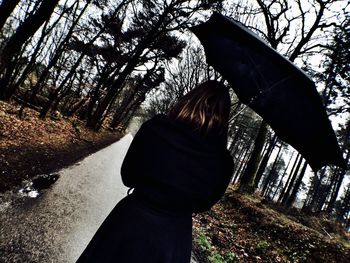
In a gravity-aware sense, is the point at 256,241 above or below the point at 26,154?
above

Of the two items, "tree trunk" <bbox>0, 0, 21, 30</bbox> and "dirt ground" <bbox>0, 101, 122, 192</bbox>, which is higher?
A: "tree trunk" <bbox>0, 0, 21, 30</bbox>

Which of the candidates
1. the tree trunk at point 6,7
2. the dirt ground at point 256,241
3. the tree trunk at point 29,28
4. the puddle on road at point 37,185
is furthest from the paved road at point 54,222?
the tree trunk at point 6,7

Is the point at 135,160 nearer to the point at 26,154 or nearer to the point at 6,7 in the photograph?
the point at 26,154

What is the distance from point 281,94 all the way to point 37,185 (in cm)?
553

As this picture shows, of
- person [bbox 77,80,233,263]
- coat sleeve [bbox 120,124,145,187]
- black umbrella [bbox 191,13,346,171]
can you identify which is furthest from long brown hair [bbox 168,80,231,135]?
black umbrella [bbox 191,13,346,171]

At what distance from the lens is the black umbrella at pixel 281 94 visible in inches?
90.4

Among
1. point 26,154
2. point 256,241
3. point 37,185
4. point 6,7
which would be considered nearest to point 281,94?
point 37,185

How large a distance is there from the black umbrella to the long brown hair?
0.83m

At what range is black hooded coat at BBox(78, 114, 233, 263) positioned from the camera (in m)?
1.64

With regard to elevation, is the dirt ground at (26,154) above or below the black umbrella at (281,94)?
below

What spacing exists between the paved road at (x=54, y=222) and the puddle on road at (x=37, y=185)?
13 cm

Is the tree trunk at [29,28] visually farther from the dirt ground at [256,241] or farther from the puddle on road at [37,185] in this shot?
the dirt ground at [256,241]

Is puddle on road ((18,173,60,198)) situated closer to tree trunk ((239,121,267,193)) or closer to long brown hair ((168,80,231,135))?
long brown hair ((168,80,231,135))

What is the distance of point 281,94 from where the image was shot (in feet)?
8.05
